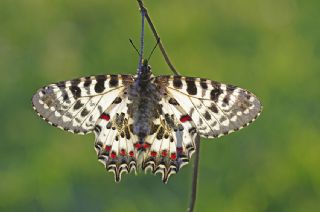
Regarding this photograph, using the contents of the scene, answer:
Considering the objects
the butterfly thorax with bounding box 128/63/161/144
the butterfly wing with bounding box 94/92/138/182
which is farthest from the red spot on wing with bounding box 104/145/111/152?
the butterfly thorax with bounding box 128/63/161/144

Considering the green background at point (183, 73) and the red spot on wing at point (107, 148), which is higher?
the green background at point (183, 73)

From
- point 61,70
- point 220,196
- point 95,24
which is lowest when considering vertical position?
point 220,196

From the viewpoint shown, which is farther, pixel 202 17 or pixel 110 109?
pixel 202 17

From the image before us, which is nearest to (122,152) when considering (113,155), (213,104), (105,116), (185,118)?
(113,155)

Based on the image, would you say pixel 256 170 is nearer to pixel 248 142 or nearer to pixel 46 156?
pixel 248 142

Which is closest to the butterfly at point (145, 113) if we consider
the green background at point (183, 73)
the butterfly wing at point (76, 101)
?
the butterfly wing at point (76, 101)

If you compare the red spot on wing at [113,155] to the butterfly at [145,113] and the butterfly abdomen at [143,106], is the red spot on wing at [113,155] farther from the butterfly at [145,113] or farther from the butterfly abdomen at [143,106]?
the butterfly abdomen at [143,106]

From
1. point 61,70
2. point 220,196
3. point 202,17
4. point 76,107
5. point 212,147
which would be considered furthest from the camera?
point 202,17

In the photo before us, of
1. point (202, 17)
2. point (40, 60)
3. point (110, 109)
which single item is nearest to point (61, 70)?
point (40, 60)
